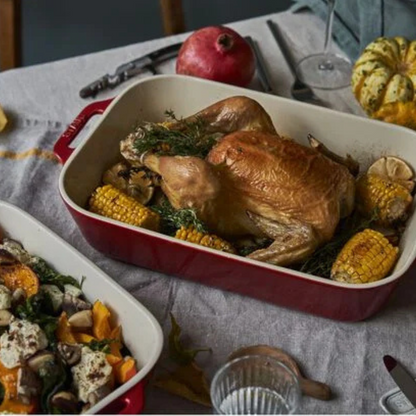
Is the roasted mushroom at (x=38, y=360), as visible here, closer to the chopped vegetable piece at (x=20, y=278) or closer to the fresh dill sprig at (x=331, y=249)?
the chopped vegetable piece at (x=20, y=278)

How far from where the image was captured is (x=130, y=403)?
102cm

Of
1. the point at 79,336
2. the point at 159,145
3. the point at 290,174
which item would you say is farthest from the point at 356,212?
the point at 79,336

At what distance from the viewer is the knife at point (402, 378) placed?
1117mm

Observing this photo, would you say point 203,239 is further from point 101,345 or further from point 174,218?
point 101,345

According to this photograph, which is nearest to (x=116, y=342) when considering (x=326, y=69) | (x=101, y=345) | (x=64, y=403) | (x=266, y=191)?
(x=101, y=345)

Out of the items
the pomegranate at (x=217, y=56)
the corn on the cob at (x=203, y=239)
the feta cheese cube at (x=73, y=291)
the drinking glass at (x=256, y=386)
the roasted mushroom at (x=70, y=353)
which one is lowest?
the drinking glass at (x=256, y=386)

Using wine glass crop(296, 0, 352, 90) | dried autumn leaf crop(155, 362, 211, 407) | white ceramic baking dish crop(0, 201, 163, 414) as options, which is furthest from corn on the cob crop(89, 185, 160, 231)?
wine glass crop(296, 0, 352, 90)

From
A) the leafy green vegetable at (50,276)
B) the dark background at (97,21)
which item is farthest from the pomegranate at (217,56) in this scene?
the dark background at (97,21)

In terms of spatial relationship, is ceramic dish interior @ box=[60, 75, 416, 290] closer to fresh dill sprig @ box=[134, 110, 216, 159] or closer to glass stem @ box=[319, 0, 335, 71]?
fresh dill sprig @ box=[134, 110, 216, 159]

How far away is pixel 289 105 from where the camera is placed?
1.46 m

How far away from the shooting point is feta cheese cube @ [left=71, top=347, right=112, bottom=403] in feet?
3.43

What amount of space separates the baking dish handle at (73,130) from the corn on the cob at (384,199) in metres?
0.51

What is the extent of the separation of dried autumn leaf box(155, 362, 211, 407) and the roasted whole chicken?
202 mm

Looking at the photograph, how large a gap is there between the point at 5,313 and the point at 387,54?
0.92 meters
